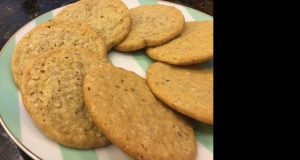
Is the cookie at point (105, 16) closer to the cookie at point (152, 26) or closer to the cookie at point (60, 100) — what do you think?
the cookie at point (152, 26)

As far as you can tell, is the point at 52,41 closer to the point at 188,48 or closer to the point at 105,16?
the point at 105,16

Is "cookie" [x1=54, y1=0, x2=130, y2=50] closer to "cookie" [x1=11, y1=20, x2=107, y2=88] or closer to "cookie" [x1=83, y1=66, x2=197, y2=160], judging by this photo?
"cookie" [x1=11, y1=20, x2=107, y2=88]

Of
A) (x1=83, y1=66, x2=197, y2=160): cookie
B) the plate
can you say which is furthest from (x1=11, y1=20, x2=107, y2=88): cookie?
(x1=83, y1=66, x2=197, y2=160): cookie

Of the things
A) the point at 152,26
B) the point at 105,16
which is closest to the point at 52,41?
the point at 105,16
